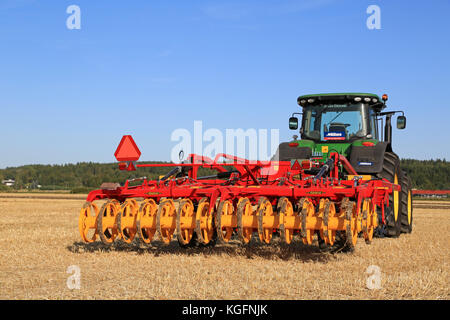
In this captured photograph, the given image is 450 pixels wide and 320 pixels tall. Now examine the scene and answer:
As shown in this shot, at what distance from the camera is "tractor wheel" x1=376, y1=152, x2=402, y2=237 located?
8.84m

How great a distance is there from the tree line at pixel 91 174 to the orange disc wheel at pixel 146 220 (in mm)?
45017

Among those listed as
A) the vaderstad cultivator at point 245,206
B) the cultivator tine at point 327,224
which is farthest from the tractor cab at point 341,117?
the cultivator tine at point 327,224

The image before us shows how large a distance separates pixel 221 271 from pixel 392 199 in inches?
155

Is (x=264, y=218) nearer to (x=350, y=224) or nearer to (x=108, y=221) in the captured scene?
(x=350, y=224)

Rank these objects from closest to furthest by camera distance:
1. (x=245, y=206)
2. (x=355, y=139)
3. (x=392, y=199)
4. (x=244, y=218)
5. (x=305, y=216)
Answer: (x=305, y=216), (x=244, y=218), (x=245, y=206), (x=392, y=199), (x=355, y=139)

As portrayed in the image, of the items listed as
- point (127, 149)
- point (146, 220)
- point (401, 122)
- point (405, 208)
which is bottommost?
point (405, 208)

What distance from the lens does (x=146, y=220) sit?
289 inches

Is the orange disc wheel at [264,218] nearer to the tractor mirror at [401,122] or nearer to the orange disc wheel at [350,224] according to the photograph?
the orange disc wheel at [350,224]

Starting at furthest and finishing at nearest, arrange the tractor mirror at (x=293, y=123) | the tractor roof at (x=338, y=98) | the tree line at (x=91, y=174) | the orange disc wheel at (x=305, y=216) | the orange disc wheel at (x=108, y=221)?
1. the tree line at (x=91, y=174)
2. the tractor mirror at (x=293, y=123)
3. the tractor roof at (x=338, y=98)
4. the orange disc wheel at (x=108, y=221)
5. the orange disc wheel at (x=305, y=216)

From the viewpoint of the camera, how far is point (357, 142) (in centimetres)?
913

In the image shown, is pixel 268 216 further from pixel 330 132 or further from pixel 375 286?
pixel 330 132

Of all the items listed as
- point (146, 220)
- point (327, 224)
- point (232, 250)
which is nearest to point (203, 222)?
point (146, 220)

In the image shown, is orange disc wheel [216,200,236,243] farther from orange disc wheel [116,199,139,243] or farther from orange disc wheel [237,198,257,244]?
orange disc wheel [116,199,139,243]

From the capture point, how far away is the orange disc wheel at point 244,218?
6777 mm
